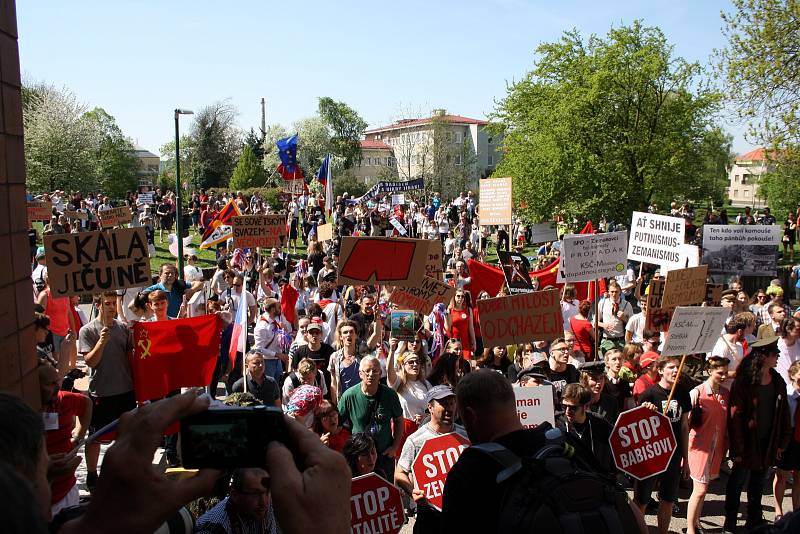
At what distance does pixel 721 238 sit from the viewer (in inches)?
691

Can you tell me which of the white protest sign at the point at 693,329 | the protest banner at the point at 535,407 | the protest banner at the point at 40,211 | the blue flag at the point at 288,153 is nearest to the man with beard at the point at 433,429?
the protest banner at the point at 535,407

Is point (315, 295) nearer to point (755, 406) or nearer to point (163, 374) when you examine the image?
point (163, 374)

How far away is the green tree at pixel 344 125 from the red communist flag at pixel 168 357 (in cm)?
8204

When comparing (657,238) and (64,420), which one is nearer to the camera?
(64,420)

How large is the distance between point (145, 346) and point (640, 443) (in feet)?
15.5

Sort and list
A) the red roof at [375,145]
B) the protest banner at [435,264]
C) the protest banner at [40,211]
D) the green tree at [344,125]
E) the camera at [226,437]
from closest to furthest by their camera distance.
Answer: the camera at [226,437], the protest banner at [435,264], the protest banner at [40,211], the green tree at [344,125], the red roof at [375,145]

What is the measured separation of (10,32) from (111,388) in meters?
4.77

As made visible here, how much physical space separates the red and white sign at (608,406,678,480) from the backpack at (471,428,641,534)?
4054mm

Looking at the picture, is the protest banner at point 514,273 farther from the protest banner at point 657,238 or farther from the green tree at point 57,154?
the green tree at point 57,154

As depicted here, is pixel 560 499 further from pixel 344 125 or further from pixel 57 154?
pixel 344 125

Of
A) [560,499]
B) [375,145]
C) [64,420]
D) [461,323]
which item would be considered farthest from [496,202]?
[375,145]

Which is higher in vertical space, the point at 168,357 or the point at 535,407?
the point at 168,357

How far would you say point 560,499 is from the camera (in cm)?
222

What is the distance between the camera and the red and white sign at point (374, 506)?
4738 mm
